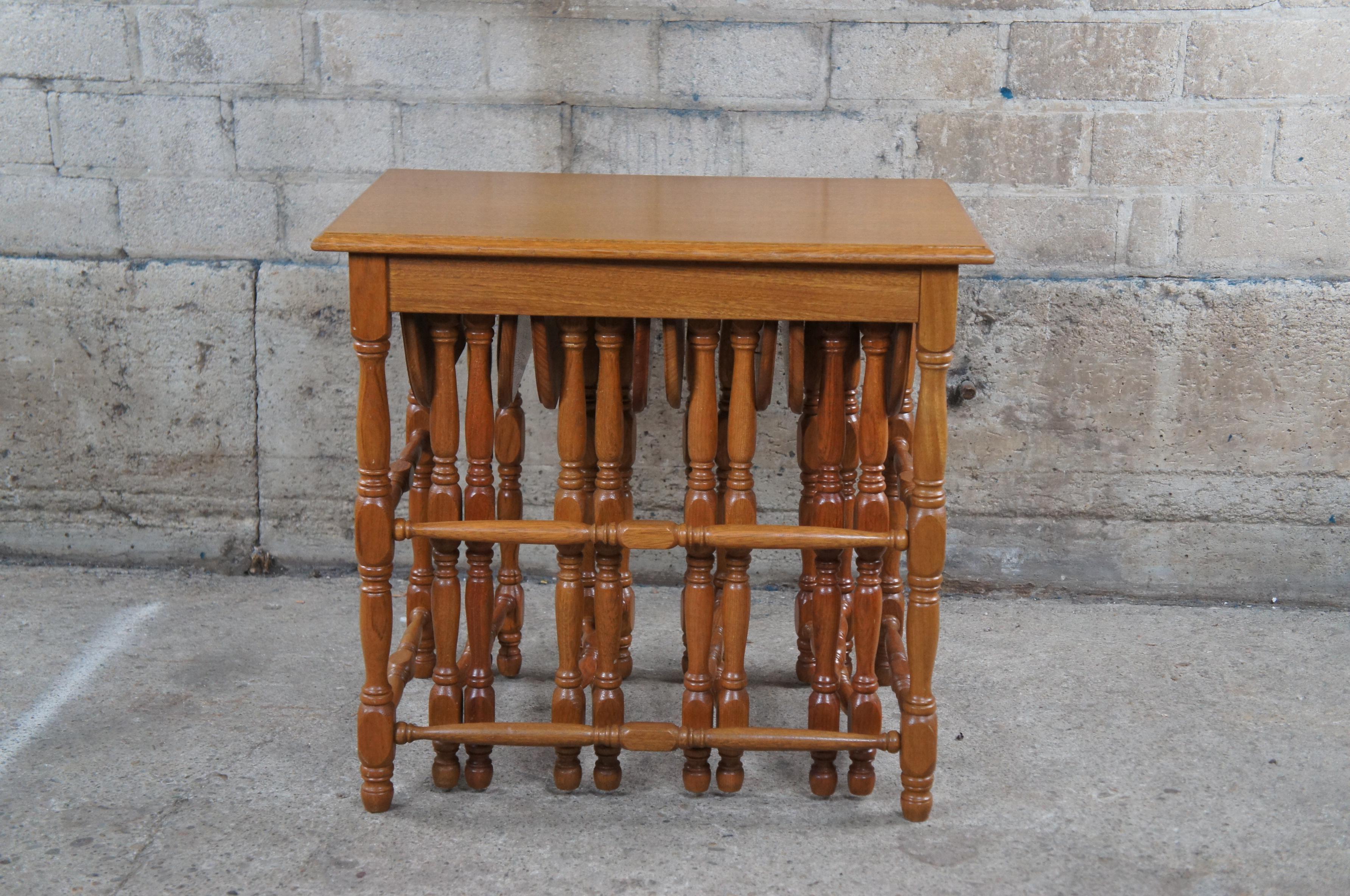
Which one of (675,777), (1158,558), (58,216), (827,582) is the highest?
(58,216)

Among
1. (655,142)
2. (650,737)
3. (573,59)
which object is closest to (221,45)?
(573,59)

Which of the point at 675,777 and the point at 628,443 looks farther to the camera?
the point at 628,443

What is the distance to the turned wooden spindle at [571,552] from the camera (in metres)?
2.32

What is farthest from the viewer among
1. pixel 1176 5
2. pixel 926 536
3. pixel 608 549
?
pixel 1176 5

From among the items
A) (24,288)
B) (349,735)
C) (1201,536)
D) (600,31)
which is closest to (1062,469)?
(1201,536)

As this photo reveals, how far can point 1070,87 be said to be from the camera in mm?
3180

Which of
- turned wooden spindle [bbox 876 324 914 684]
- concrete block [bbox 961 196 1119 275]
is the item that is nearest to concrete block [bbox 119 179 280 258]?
turned wooden spindle [bbox 876 324 914 684]

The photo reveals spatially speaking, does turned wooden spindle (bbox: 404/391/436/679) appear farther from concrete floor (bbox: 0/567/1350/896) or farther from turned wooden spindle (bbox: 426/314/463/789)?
concrete floor (bbox: 0/567/1350/896)

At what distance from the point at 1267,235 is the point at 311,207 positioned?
8.03 ft

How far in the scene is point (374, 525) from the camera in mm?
2307

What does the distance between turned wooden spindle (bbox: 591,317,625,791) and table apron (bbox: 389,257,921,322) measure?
0.12 metres

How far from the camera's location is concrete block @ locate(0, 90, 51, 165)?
3318 millimetres

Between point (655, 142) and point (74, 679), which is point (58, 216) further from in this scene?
point (655, 142)

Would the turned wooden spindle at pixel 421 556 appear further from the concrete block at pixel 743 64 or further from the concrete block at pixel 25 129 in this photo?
the concrete block at pixel 25 129
